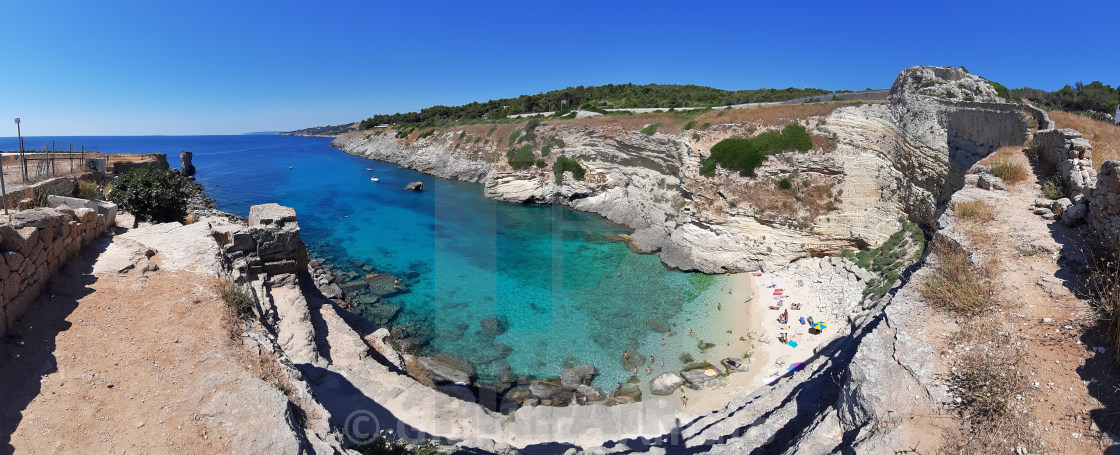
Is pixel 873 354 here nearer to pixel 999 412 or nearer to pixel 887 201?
pixel 999 412

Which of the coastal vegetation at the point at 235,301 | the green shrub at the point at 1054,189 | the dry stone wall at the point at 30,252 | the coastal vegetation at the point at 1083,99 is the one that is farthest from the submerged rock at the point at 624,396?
the coastal vegetation at the point at 1083,99

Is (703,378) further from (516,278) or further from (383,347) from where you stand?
(516,278)

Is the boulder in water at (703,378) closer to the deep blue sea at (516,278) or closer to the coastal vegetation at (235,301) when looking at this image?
the deep blue sea at (516,278)

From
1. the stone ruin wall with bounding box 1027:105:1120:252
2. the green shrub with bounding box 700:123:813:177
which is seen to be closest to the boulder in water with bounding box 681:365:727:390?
the stone ruin wall with bounding box 1027:105:1120:252

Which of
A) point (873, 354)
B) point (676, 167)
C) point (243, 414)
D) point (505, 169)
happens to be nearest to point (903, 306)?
point (873, 354)

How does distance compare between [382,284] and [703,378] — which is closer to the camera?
[703,378]

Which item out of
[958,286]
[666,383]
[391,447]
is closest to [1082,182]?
[958,286]
